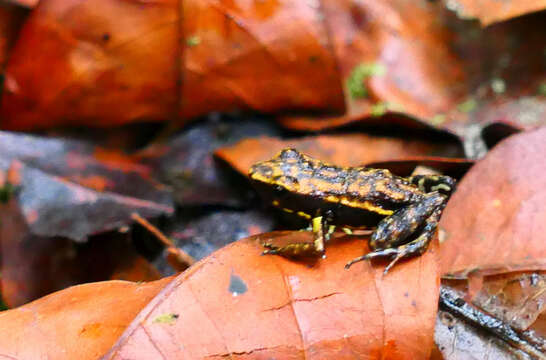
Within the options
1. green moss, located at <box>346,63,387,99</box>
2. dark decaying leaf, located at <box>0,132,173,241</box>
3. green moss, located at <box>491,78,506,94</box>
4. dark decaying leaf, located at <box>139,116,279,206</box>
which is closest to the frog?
dark decaying leaf, located at <box>139,116,279,206</box>

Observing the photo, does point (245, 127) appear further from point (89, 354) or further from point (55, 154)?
point (89, 354)

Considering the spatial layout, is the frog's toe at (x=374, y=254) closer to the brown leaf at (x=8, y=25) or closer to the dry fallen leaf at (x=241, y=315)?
the dry fallen leaf at (x=241, y=315)

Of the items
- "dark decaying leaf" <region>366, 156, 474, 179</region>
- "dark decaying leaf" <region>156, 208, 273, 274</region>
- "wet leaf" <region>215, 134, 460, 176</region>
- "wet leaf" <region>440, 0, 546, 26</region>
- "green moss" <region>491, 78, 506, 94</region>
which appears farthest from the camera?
"green moss" <region>491, 78, 506, 94</region>

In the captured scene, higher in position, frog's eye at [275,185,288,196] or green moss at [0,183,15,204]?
frog's eye at [275,185,288,196]

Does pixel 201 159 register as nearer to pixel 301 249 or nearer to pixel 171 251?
pixel 171 251

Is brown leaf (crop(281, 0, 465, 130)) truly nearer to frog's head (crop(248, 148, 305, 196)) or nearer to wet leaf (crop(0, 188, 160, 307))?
frog's head (crop(248, 148, 305, 196))

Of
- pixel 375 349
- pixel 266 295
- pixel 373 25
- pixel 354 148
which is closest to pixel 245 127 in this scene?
pixel 354 148

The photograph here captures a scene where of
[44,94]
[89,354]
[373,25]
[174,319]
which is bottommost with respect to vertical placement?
[89,354]
